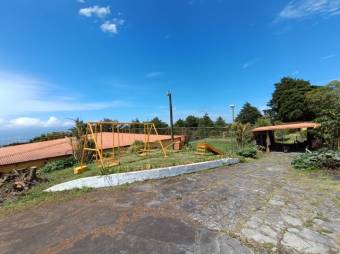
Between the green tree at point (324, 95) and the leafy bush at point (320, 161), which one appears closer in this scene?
the leafy bush at point (320, 161)

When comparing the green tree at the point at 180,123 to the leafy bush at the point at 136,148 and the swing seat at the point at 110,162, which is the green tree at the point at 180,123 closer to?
the leafy bush at the point at 136,148

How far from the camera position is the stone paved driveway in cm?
368

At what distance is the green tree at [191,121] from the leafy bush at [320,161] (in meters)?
30.4

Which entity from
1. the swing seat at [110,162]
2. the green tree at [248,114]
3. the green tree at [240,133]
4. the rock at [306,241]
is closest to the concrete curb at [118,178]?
the swing seat at [110,162]

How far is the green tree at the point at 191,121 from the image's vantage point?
132ft

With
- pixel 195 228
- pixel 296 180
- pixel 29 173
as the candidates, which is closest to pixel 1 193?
pixel 29 173

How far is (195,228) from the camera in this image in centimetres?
423

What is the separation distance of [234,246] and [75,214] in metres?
3.57

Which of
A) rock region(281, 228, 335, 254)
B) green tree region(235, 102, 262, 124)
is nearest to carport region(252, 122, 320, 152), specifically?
rock region(281, 228, 335, 254)

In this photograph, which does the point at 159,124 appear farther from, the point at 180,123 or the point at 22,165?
the point at 22,165

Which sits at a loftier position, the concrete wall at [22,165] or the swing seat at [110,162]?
the swing seat at [110,162]

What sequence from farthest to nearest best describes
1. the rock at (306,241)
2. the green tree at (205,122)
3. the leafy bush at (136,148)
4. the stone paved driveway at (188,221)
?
the green tree at (205,122)
the leafy bush at (136,148)
the stone paved driveway at (188,221)
the rock at (306,241)

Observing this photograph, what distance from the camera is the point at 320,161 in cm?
913

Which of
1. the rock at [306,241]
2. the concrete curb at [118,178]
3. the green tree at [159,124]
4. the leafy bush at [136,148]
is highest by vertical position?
the green tree at [159,124]
